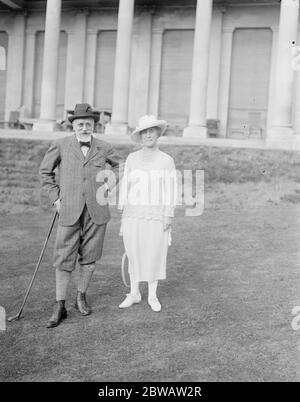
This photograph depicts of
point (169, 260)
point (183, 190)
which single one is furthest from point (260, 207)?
point (169, 260)

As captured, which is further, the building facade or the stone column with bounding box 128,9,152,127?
the stone column with bounding box 128,9,152,127

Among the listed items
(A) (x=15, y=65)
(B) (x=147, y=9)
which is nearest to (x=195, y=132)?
(B) (x=147, y=9)

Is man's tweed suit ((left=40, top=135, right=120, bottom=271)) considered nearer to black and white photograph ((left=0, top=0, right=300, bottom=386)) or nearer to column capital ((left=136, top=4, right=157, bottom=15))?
black and white photograph ((left=0, top=0, right=300, bottom=386))

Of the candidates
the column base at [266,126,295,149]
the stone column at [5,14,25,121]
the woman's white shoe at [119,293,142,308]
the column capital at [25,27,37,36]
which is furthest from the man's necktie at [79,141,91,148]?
the column capital at [25,27,37,36]

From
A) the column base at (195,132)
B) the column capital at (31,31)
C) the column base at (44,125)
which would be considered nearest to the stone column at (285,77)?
the column base at (195,132)

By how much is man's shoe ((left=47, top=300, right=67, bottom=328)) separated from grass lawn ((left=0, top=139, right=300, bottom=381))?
0.24 feet

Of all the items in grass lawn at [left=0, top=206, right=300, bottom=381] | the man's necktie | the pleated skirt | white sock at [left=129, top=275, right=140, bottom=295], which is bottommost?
grass lawn at [left=0, top=206, right=300, bottom=381]

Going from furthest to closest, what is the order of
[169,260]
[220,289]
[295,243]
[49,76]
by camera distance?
[49,76], [295,243], [169,260], [220,289]

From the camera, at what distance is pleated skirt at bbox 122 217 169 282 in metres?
5.48

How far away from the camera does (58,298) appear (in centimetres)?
521

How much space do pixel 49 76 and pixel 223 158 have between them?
7578mm

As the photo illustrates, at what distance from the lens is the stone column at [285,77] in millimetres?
16031
